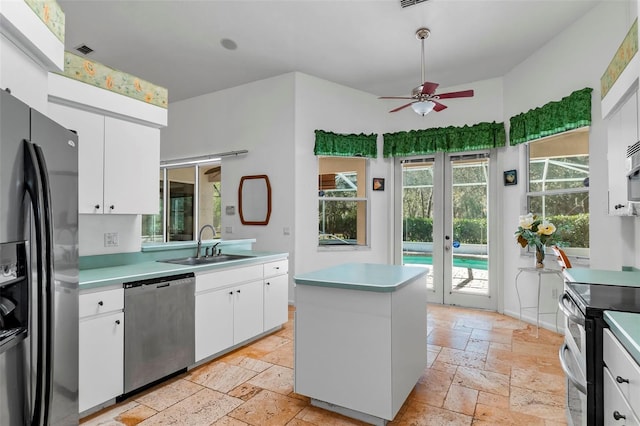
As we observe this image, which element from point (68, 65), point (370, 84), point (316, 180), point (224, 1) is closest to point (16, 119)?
point (68, 65)

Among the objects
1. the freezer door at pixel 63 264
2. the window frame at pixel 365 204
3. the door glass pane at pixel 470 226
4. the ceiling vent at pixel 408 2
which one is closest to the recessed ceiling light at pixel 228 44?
the window frame at pixel 365 204

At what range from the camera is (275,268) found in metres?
3.83

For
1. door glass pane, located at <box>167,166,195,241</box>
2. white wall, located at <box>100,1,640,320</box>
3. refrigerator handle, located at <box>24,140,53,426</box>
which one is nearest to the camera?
refrigerator handle, located at <box>24,140,53,426</box>

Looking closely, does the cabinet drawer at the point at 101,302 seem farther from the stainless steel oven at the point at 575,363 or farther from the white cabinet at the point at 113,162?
the stainless steel oven at the point at 575,363

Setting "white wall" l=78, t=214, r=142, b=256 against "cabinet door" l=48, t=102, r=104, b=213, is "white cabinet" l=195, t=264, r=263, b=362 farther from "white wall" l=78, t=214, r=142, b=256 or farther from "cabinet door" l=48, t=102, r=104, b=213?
"cabinet door" l=48, t=102, r=104, b=213

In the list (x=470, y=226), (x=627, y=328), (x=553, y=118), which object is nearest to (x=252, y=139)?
(x=470, y=226)

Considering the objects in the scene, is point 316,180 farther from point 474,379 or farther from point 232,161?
point 474,379

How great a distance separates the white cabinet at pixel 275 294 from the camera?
3.70 m

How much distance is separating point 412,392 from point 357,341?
0.84 meters

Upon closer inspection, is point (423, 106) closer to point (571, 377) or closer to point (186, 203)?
point (571, 377)

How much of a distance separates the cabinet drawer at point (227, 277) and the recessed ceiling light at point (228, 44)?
2647mm

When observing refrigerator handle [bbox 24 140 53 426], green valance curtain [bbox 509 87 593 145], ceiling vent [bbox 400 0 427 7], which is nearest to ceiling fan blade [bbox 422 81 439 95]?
ceiling vent [bbox 400 0 427 7]

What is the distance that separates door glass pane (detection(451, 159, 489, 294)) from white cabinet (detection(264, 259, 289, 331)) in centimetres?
263

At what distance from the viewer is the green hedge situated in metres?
3.85
